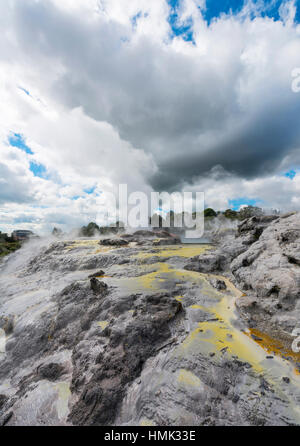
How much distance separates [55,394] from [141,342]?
3108mm

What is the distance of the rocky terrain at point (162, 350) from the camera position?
185 inches

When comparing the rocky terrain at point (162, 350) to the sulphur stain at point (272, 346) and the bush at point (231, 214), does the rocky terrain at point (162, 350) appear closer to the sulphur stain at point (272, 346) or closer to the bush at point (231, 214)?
the sulphur stain at point (272, 346)

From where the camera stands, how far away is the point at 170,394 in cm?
484

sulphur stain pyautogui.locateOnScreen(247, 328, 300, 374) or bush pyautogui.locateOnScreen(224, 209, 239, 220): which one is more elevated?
bush pyautogui.locateOnScreen(224, 209, 239, 220)

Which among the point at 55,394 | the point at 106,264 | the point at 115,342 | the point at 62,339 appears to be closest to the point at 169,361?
the point at 115,342

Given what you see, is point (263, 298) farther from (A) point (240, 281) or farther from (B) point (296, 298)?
(A) point (240, 281)

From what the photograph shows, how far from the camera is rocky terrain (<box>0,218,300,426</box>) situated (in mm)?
4711

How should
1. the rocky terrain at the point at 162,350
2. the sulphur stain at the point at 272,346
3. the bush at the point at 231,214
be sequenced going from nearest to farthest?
the rocky terrain at the point at 162,350
the sulphur stain at the point at 272,346
the bush at the point at 231,214

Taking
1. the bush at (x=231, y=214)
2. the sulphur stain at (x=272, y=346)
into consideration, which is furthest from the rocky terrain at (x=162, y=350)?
the bush at (x=231, y=214)

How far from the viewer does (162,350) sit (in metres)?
6.39

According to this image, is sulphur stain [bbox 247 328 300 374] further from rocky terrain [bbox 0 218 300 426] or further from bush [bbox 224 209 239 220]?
bush [bbox 224 209 239 220]

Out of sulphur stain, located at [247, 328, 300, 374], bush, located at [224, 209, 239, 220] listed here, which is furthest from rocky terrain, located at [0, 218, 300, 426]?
bush, located at [224, 209, 239, 220]

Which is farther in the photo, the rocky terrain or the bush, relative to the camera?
the bush

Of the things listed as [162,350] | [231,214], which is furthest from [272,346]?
[231,214]
